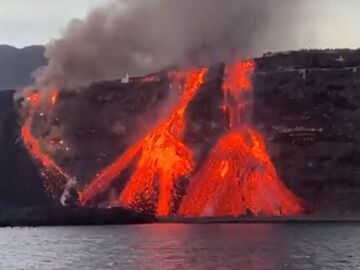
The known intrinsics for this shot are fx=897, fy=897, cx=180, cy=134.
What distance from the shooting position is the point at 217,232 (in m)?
172

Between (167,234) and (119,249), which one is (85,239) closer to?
(167,234)

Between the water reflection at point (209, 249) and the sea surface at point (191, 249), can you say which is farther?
the sea surface at point (191, 249)

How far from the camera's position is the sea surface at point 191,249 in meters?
107

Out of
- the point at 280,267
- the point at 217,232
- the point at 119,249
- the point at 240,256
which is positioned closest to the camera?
the point at 280,267

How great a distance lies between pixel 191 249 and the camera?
422 ft

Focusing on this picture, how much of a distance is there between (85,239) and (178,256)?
167ft

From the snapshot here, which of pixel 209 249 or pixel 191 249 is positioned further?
pixel 191 249

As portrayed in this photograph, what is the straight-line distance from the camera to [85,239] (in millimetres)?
165750

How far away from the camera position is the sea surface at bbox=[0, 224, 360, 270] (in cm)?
10738

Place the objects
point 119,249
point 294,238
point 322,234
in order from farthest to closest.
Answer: point 322,234 < point 294,238 < point 119,249

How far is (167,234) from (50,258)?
47.1m

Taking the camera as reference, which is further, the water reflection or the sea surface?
the sea surface

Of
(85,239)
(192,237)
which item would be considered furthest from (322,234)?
(85,239)

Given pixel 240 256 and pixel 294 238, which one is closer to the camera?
pixel 240 256
